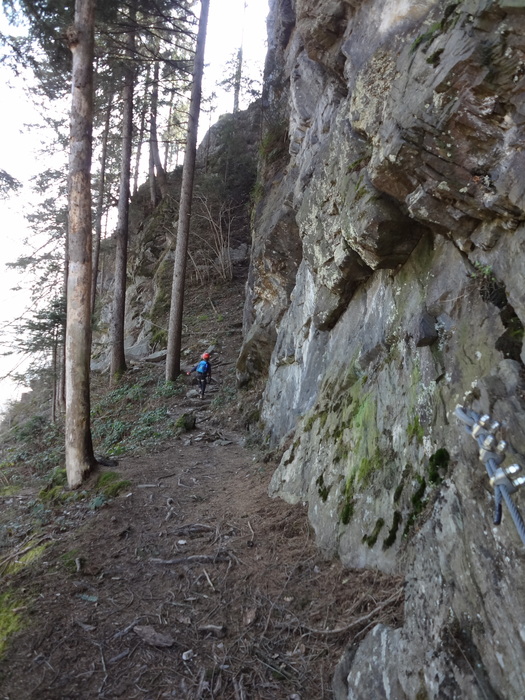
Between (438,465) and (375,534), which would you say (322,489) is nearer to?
(375,534)

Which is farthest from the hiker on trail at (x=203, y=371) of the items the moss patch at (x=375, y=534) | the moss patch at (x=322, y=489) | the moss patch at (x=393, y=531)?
the moss patch at (x=393, y=531)

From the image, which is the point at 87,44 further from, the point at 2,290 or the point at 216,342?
the point at 2,290

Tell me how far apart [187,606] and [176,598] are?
0.19m

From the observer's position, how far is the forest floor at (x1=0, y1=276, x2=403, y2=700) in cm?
339

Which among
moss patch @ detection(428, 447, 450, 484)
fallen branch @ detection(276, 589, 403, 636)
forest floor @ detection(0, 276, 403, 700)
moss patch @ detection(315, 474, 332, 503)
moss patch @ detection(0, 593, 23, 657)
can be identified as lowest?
moss patch @ detection(0, 593, 23, 657)

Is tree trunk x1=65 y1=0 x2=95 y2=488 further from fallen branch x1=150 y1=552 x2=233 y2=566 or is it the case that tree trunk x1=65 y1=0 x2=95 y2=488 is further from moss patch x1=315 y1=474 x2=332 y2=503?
moss patch x1=315 y1=474 x2=332 y2=503

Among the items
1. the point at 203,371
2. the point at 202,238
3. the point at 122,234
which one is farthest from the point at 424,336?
the point at 202,238

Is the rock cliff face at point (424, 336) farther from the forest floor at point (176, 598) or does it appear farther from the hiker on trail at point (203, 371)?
the hiker on trail at point (203, 371)

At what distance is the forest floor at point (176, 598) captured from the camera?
3.39 m

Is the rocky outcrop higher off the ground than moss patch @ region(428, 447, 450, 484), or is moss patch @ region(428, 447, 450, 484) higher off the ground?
the rocky outcrop

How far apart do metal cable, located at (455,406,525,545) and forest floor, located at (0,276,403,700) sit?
4.58 ft

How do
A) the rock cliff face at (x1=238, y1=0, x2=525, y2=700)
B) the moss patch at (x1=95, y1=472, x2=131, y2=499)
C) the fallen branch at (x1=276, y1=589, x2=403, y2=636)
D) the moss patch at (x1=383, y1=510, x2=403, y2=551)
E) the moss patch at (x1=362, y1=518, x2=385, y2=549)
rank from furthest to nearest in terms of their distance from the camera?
the moss patch at (x1=95, y1=472, x2=131, y2=499) → the moss patch at (x1=362, y1=518, x2=385, y2=549) → the moss patch at (x1=383, y1=510, x2=403, y2=551) → the fallen branch at (x1=276, y1=589, x2=403, y2=636) → the rock cliff face at (x1=238, y1=0, x2=525, y2=700)

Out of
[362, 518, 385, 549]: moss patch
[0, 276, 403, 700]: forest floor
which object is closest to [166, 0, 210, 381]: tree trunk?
[0, 276, 403, 700]: forest floor

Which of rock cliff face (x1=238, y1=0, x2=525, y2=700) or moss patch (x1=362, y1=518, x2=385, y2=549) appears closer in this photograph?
rock cliff face (x1=238, y1=0, x2=525, y2=700)
